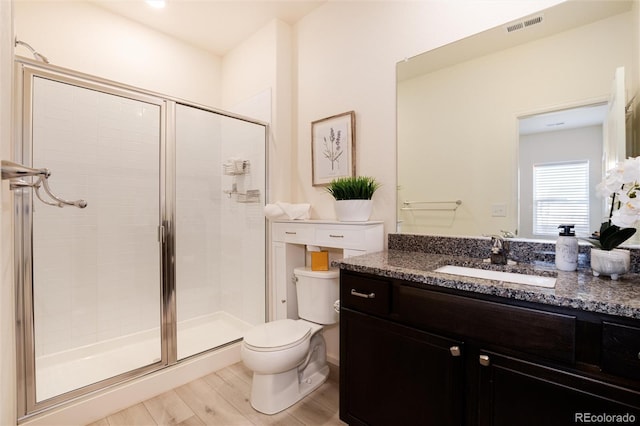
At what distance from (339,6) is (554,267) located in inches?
86.8

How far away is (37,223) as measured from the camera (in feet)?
6.82

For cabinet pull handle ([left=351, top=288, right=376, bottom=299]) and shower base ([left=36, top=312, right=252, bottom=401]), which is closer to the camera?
cabinet pull handle ([left=351, top=288, right=376, bottom=299])

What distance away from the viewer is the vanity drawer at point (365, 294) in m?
1.34

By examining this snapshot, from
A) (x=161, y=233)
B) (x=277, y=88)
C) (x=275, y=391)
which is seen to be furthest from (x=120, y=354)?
(x=277, y=88)

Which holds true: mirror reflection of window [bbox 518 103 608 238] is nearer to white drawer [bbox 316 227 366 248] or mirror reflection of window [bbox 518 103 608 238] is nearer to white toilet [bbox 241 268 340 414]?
white drawer [bbox 316 227 366 248]

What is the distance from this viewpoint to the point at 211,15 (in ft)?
8.35

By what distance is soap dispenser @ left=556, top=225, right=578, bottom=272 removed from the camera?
1267 millimetres

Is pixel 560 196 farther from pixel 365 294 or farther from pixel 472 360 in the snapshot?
pixel 365 294

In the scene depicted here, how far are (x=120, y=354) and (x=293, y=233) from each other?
164cm

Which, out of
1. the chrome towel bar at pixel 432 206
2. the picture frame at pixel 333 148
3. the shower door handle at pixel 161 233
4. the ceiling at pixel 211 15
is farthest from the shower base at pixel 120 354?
the ceiling at pixel 211 15

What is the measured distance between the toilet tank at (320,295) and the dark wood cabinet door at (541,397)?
1.06 metres

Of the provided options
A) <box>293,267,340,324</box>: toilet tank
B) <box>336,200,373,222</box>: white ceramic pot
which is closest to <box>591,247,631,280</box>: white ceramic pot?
<box>336,200,373,222</box>: white ceramic pot

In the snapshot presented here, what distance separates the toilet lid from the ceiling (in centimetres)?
242

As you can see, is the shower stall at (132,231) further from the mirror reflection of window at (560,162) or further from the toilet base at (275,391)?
the mirror reflection of window at (560,162)
